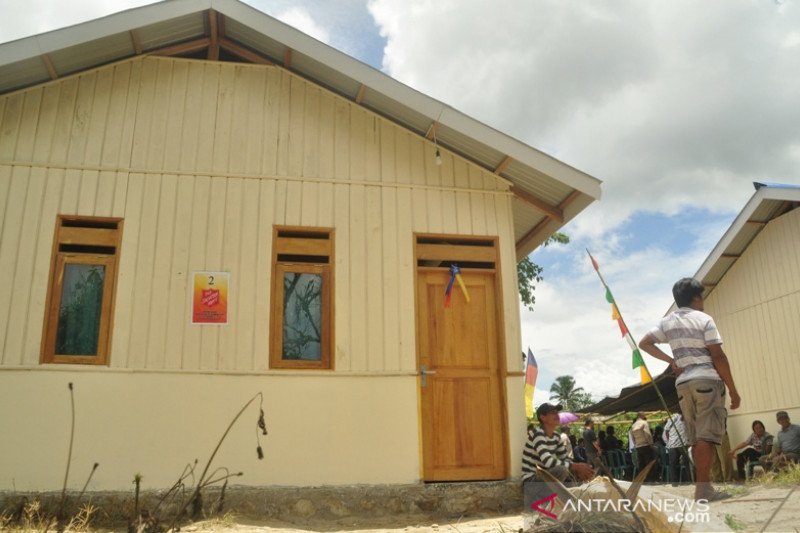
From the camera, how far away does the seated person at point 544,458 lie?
6593 millimetres

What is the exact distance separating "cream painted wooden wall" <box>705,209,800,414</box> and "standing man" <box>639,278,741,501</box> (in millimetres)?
6862

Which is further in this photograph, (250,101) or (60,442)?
(250,101)

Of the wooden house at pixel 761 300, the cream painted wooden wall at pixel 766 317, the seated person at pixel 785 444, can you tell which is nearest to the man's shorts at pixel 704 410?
the seated person at pixel 785 444

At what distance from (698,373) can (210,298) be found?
4589mm

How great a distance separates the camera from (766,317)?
1186 centimetres

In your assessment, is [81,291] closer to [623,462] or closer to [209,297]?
[209,297]

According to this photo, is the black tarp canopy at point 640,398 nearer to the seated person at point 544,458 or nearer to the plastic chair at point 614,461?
the plastic chair at point 614,461

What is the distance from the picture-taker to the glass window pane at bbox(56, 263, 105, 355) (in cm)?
705

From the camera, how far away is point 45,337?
695cm

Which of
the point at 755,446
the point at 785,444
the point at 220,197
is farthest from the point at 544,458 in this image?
the point at 755,446

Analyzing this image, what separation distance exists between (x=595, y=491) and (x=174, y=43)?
6439 millimetres

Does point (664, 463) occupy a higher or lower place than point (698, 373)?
lower

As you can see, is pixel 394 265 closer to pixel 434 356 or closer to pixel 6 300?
pixel 434 356

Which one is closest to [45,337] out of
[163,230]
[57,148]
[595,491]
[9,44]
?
[163,230]
